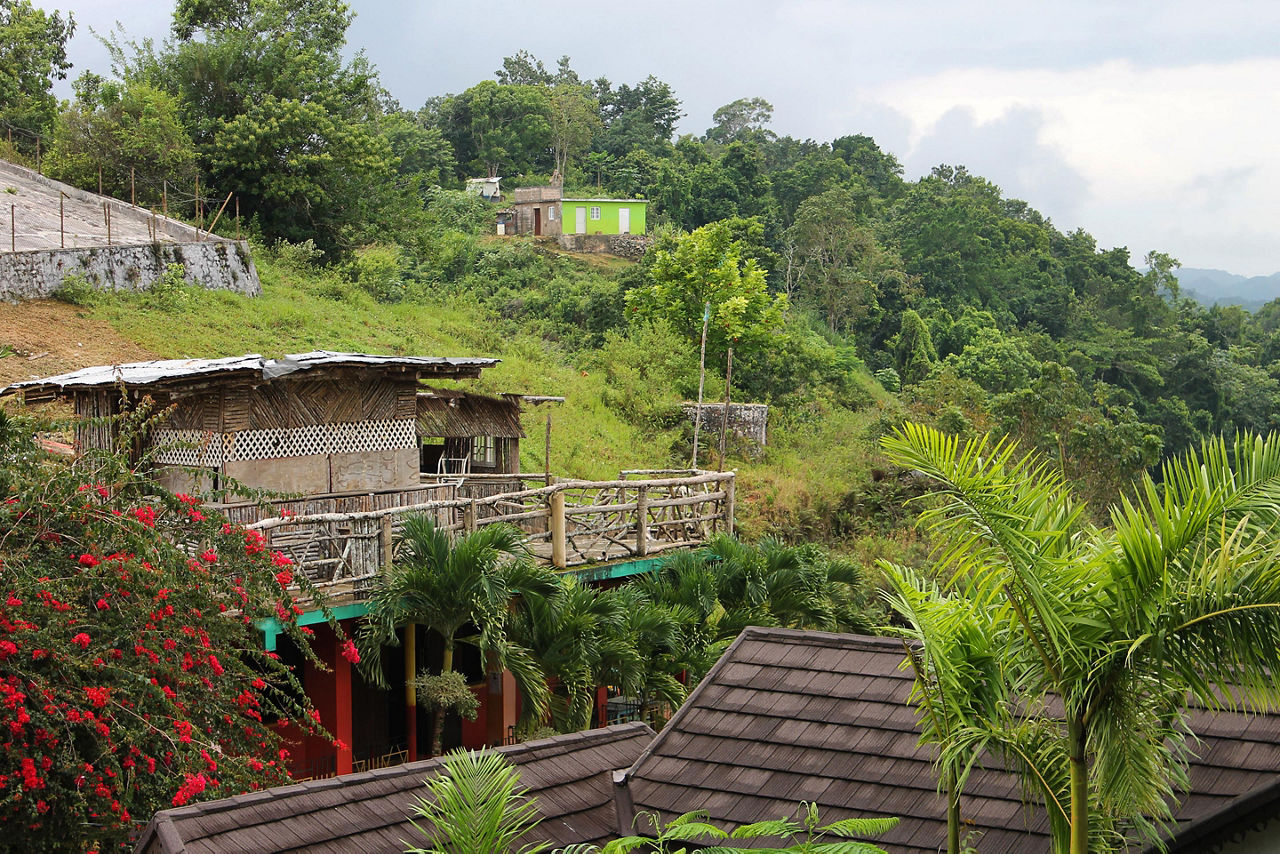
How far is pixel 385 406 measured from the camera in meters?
14.5

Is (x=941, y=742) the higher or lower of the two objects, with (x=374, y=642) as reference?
higher

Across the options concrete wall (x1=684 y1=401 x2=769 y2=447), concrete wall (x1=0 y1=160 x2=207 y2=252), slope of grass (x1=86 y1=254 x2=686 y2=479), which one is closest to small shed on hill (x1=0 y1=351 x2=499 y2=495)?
slope of grass (x1=86 y1=254 x2=686 y2=479)

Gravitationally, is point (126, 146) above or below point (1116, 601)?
above

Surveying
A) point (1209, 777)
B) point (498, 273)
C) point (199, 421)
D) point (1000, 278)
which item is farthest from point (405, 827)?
point (1000, 278)

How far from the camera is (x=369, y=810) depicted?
6172mm

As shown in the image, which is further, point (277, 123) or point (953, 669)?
point (277, 123)

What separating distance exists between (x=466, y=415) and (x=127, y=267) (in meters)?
11.9

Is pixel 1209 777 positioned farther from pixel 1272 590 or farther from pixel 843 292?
pixel 843 292

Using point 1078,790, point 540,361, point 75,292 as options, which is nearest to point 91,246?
point 75,292

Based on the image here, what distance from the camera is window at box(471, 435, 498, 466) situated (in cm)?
1888

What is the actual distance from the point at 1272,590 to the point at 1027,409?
88.2 feet

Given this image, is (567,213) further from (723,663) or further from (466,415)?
(723,663)

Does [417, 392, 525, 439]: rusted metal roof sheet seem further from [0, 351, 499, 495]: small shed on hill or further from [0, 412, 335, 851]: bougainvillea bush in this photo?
[0, 412, 335, 851]: bougainvillea bush

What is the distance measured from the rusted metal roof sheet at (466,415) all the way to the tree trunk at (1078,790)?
1259 cm
